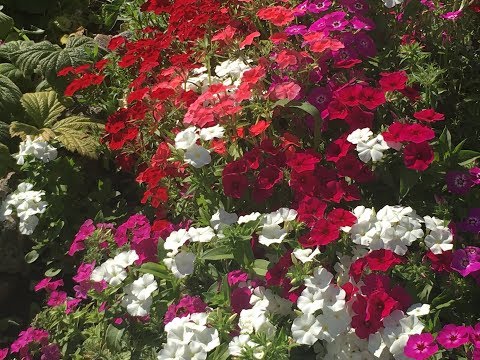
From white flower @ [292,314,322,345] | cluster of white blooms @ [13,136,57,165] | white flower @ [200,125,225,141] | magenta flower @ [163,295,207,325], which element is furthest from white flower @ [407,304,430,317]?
cluster of white blooms @ [13,136,57,165]

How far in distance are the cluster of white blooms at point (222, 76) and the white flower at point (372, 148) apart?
2.23ft

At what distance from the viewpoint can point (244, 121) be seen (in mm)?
2807

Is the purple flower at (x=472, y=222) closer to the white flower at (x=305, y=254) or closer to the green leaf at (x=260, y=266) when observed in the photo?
the white flower at (x=305, y=254)

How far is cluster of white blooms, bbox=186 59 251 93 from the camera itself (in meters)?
2.96

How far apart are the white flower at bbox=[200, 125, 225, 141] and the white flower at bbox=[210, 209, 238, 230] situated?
10.9 inches

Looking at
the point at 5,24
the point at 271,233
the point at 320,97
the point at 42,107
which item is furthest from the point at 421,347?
the point at 5,24

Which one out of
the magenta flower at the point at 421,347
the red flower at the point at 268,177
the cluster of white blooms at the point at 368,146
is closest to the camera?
the magenta flower at the point at 421,347

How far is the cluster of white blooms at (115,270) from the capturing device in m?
2.50

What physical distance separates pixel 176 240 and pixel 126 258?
216 millimetres

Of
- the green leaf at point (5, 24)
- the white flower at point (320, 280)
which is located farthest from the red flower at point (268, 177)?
the green leaf at point (5, 24)

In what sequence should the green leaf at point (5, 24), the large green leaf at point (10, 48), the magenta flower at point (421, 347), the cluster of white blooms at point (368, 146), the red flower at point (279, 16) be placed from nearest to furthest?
the magenta flower at point (421, 347) < the cluster of white blooms at point (368, 146) < the red flower at point (279, 16) < the large green leaf at point (10, 48) < the green leaf at point (5, 24)

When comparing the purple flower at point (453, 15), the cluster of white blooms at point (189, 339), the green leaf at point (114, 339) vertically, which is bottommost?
the green leaf at point (114, 339)

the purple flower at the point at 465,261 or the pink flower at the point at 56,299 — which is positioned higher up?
the purple flower at the point at 465,261

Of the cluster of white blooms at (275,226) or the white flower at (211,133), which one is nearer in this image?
the cluster of white blooms at (275,226)
